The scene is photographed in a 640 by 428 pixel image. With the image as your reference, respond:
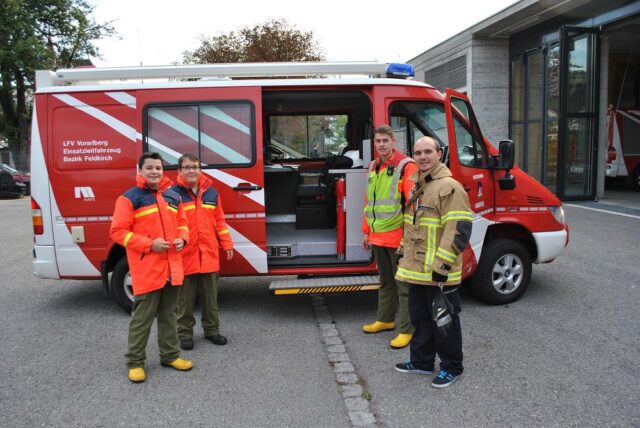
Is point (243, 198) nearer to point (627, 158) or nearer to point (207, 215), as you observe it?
point (207, 215)

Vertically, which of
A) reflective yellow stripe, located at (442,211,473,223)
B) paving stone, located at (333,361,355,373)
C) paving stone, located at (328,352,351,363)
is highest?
reflective yellow stripe, located at (442,211,473,223)

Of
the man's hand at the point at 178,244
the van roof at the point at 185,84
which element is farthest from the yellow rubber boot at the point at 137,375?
the van roof at the point at 185,84

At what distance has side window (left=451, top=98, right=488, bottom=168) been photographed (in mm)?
5541

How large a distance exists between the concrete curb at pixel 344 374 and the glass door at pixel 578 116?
11587 millimetres

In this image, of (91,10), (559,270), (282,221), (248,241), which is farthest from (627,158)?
(91,10)

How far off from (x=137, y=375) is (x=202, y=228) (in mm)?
1265

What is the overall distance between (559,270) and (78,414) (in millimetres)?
6041

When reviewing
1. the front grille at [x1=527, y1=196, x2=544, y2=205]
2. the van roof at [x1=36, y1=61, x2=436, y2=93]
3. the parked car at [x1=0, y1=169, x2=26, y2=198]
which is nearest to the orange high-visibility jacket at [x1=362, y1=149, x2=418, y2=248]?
the van roof at [x1=36, y1=61, x2=436, y2=93]

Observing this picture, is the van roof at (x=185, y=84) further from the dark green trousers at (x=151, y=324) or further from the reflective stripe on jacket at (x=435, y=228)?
the dark green trousers at (x=151, y=324)

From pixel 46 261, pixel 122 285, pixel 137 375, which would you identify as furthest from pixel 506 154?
pixel 46 261

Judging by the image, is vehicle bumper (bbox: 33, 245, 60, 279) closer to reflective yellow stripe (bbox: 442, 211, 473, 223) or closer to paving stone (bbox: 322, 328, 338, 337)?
paving stone (bbox: 322, 328, 338, 337)

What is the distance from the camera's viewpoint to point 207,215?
181 inches

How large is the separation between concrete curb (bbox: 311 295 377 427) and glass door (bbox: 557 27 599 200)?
11587mm

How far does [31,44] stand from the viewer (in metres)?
24.7
